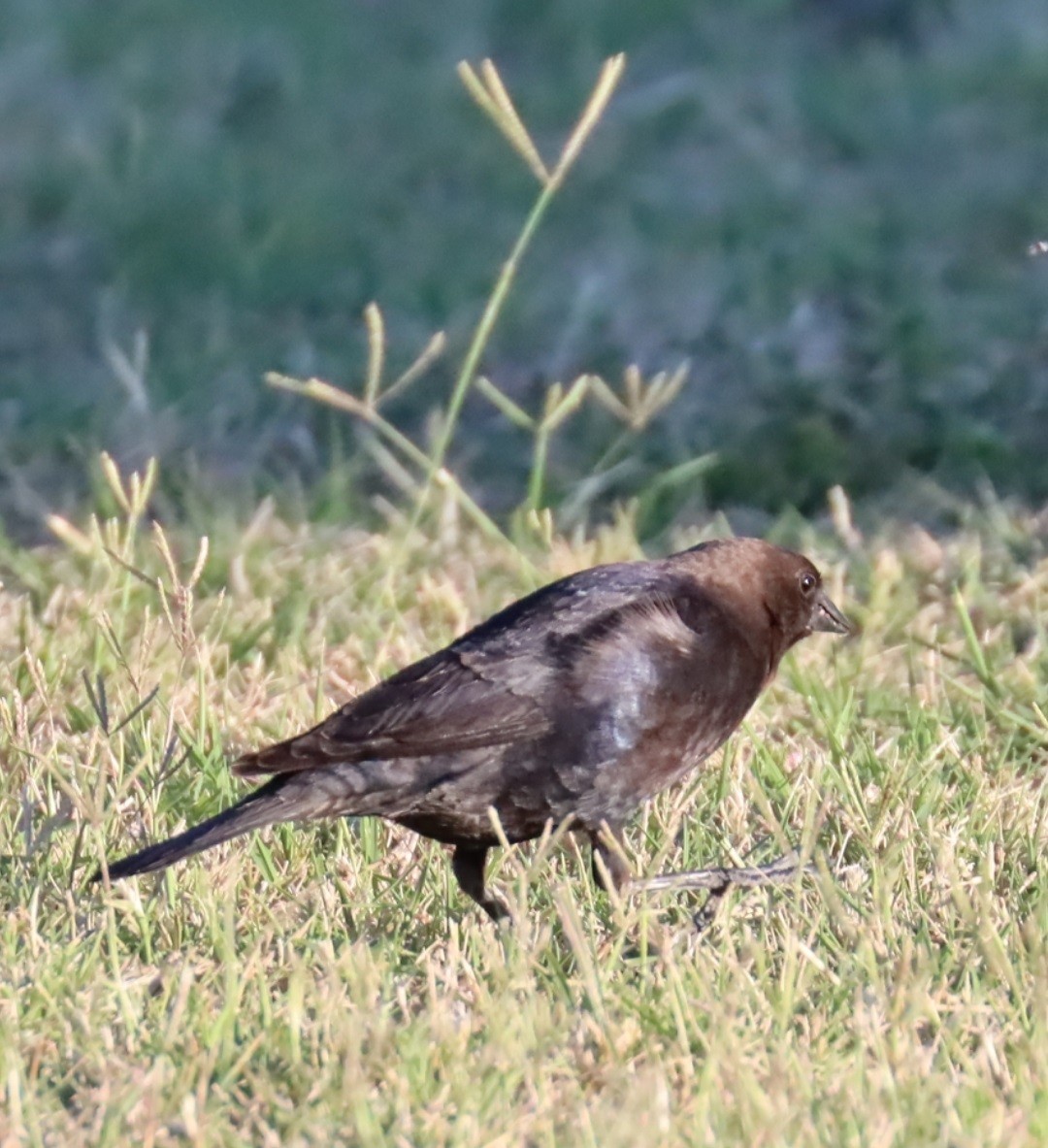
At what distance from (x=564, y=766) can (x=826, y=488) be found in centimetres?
294

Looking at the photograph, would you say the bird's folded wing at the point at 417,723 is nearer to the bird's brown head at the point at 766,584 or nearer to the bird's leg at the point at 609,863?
the bird's leg at the point at 609,863

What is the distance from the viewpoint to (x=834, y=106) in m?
9.69

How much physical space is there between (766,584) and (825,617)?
0.29 metres

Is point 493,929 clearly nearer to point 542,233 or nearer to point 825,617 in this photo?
point 825,617

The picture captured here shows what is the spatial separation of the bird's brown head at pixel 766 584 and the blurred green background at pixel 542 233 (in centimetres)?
194

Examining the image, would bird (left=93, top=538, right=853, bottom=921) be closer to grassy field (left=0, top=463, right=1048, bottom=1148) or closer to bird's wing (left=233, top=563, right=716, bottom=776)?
bird's wing (left=233, top=563, right=716, bottom=776)

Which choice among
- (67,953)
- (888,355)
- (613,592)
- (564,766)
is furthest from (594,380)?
(888,355)

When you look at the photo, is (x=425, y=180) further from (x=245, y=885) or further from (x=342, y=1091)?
(x=342, y=1091)

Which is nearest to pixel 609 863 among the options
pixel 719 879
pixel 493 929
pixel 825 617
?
Answer: pixel 719 879

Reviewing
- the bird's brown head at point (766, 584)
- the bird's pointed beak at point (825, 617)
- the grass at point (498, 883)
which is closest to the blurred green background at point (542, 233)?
the grass at point (498, 883)

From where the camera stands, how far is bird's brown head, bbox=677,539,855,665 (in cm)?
421

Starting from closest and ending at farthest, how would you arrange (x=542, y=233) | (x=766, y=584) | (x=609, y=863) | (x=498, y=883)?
(x=609, y=863), (x=498, y=883), (x=766, y=584), (x=542, y=233)

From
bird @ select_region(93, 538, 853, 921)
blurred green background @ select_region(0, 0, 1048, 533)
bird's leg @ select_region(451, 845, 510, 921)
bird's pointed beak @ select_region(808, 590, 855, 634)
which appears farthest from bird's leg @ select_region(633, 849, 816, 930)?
blurred green background @ select_region(0, 0, 1048, 533)

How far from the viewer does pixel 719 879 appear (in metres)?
3.72
